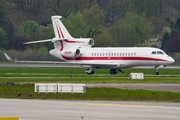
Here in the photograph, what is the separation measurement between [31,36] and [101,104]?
293 ft

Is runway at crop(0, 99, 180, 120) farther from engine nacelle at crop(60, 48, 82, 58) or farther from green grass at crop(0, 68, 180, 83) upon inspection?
engine nacelle at crop(60, 48, 82, 58)

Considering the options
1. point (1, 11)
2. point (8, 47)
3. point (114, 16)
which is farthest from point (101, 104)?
point (114, 16)

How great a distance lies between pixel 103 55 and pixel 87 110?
47086mm

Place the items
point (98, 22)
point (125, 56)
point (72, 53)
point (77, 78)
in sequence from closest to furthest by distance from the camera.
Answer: point (77, 78) → point (125, 56) → point (72, 53) → point (98, 22)

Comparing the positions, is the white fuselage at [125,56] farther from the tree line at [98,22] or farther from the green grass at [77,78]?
the tree line at [98,22]

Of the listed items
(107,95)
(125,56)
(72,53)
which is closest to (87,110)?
(107,95)

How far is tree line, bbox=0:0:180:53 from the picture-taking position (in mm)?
114688

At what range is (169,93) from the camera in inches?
1626

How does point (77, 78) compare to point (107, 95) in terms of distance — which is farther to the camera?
point (77, 78)

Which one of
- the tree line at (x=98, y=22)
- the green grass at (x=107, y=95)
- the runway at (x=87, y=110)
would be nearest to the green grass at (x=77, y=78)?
the green grass at (x=107, y=95)

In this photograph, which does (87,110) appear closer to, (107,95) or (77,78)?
(107,95)

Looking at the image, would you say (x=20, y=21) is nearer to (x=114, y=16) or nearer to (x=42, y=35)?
(x=42, y=35)

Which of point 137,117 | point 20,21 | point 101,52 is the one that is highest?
point 20,21

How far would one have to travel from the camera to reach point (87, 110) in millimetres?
30141
